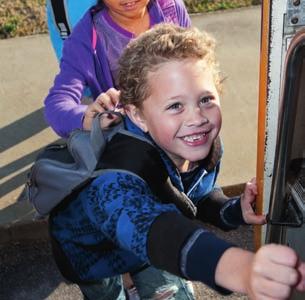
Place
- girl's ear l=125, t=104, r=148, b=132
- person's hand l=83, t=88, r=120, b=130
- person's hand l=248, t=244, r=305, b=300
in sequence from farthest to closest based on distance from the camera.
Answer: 1. person's hand l=83, t=88, r=120, b=130
2. girl's ear l=125, t=104, r=148, b=132
3. person's hand l=248, t=244, r=305, b=300

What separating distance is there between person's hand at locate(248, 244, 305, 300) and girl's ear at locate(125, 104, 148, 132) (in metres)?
0.70

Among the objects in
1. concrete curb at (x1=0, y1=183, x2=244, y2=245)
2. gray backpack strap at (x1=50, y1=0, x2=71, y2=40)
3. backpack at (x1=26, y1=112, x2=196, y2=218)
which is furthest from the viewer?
concrete curb at (x1=0, y1=183, x2=244, y2=245)

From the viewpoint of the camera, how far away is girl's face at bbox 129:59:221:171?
1592 millimetres

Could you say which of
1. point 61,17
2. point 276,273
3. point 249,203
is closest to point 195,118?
point 249,203

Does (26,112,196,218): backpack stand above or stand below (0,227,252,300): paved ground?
above

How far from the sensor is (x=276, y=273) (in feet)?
3.53

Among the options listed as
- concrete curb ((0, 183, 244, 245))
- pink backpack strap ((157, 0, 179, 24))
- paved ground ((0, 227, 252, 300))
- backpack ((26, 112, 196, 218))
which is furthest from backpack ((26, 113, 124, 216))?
concrete curb ((0, 183, 244, 245))

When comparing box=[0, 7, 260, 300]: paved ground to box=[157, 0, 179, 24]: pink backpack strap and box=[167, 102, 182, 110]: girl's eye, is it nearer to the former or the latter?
box=[157, 0, 179, 24]: pink backpack strap

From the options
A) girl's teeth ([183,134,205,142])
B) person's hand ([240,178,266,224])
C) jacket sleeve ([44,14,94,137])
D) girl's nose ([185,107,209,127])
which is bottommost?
person's hand ([240,178,266,224])

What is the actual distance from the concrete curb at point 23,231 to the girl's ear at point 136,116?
5.43 feet

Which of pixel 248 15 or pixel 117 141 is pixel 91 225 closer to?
pixel 117 141

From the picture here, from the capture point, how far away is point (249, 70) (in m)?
4.41

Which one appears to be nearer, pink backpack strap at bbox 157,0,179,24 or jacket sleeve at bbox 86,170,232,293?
jacket sleeve at bbox 86,170,232,293

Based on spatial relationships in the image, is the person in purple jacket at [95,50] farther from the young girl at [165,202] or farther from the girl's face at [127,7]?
the young girl at [165,202]
